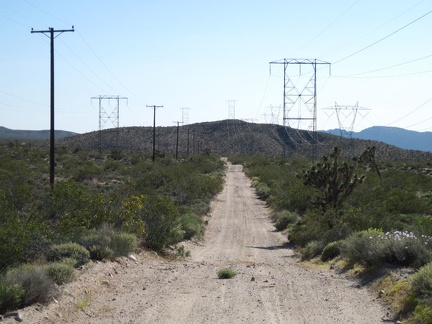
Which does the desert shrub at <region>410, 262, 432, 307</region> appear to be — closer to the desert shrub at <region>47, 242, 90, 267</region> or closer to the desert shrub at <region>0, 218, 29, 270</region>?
the desert shrub at <region>47, 242, 90, 267</region>

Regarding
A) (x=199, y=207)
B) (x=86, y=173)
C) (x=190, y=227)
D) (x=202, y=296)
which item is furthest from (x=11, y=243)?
(x=86, y=173)

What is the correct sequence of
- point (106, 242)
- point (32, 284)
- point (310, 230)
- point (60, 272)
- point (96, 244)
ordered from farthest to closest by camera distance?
point (310, 230) < point (106, 242) < point (96, 244) < point (60, 272) < point (32, 284)

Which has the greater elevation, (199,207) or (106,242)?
(106,242)

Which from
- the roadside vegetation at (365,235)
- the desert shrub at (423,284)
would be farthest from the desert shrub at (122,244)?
the desert shrub at (423,284)

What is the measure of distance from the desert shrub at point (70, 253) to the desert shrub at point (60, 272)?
1047 mm

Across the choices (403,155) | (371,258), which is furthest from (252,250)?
(403,155)

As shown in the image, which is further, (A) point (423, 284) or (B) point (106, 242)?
(B) point (106, 242)

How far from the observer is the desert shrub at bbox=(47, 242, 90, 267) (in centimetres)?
1366

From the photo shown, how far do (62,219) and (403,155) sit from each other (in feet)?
405

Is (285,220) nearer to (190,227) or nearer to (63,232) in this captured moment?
(190,227)

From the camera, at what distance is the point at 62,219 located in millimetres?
16031

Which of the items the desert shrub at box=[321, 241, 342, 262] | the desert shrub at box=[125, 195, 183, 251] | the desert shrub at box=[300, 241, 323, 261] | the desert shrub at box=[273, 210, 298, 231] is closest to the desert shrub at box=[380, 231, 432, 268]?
the desert shrub at box=[321, 241, 342, 262]

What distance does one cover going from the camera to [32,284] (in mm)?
10406

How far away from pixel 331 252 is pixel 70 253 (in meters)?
8.80
